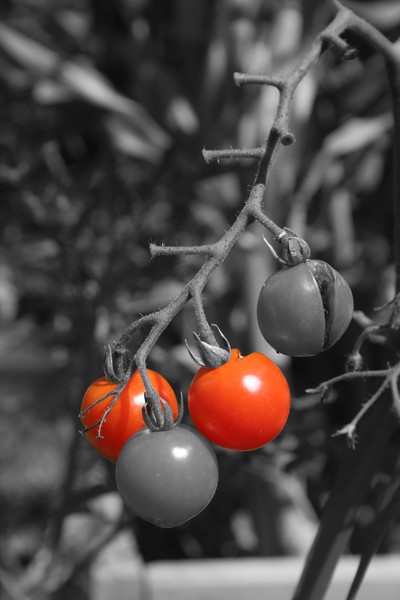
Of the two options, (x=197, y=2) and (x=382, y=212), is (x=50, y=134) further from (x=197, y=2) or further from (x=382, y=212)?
(x=382, y=212)

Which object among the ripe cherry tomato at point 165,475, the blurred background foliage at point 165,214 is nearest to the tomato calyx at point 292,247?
the ripe cherry tomato at point 165,475

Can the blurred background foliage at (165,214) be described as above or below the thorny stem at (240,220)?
below

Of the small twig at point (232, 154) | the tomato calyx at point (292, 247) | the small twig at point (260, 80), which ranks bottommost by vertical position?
the tomato calyx at point (292, 247)

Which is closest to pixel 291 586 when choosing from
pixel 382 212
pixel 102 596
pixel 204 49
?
pixel 102 596

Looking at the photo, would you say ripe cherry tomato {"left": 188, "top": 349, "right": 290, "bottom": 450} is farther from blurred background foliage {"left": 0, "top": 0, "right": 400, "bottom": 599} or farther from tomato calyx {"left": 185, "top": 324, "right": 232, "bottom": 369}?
blurred background foliage {"left": 0, "top": 0, "right": 400, "bottom": 599}

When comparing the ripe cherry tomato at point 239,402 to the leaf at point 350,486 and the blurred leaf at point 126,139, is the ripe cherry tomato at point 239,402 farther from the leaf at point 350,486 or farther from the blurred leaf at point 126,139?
the blurred leaf at point 126,139

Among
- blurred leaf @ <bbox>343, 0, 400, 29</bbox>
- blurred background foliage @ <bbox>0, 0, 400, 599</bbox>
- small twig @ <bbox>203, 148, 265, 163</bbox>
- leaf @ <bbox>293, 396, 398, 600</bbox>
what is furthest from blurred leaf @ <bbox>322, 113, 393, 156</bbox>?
small twig @ <bbox>203, 148, 265, 163</bbox>
